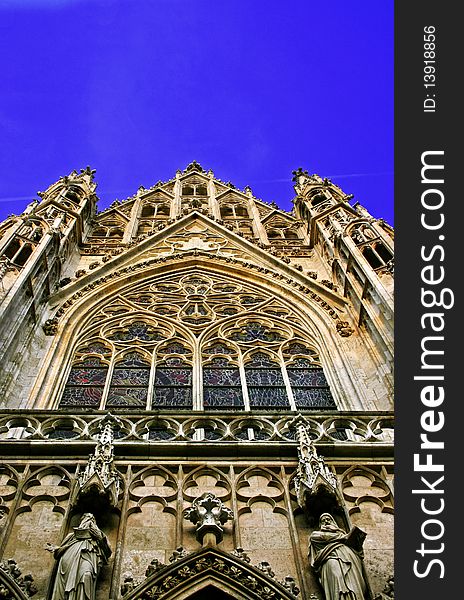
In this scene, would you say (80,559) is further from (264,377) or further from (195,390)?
(264,377)

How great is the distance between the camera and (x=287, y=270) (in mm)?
19875

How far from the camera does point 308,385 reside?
14.9m

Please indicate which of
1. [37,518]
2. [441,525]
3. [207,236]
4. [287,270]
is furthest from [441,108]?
[207,236]

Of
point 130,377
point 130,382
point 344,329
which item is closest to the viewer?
point 130,382

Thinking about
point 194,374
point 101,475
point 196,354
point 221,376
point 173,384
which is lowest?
point 101,475

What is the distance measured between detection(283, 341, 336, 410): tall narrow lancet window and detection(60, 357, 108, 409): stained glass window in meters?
3.80

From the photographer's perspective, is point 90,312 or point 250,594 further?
point 90,312

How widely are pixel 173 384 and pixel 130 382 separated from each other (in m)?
0.87

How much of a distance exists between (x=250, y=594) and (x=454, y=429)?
286 centimetres

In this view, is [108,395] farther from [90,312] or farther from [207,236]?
[207,236]

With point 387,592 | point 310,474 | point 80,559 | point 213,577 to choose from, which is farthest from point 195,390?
point 387,592

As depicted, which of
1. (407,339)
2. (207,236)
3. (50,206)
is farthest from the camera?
(207,236)

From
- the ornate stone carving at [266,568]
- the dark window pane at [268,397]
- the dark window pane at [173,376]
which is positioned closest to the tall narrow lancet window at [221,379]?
the dark window pane at [268,397]

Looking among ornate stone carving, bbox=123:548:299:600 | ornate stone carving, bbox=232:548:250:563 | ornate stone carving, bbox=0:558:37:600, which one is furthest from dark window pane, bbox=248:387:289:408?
ornate stone carving, bbox=0:558:37:600
